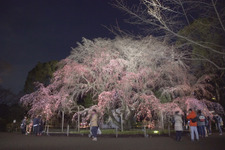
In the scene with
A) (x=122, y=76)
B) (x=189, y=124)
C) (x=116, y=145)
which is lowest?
(x=116, y=145)

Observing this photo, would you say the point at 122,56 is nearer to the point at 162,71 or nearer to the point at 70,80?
the point at 162,71

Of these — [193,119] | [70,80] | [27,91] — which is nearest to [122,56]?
[70,80]

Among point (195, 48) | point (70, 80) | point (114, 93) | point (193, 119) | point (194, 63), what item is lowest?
point (193, 119)

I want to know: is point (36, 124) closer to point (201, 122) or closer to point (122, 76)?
point (122, 76)

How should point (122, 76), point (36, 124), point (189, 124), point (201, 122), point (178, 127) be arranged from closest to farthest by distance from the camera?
point (178, 127) < point (189, 124) < point (201, 122) < point (36, 124) < point (122, 76)

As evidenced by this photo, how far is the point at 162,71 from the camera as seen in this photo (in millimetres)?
15930

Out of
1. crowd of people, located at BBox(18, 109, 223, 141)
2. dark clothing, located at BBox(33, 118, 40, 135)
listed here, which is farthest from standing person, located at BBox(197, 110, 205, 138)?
dark clothing, located at BBox(33, 118, 40, 135)

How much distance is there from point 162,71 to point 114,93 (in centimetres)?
448

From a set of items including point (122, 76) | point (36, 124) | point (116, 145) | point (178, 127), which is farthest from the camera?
point (122, 76)

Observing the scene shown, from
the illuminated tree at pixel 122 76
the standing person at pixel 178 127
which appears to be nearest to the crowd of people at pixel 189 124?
the standing person at pixel 178 127

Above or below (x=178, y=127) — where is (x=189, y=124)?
above

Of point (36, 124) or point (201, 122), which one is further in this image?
point (36, 124)

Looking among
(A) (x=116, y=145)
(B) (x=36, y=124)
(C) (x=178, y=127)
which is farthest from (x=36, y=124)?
(C) (x=178, y=127)

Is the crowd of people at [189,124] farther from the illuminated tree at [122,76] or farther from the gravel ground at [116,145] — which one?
the illuminated tree at [122,76]
